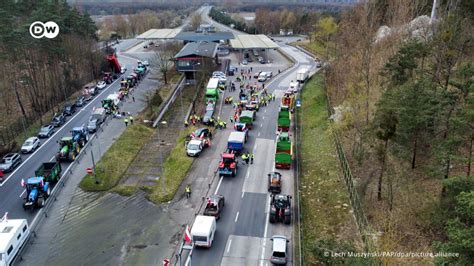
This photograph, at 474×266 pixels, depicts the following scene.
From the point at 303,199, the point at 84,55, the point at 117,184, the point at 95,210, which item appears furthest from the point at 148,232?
the point at 84,55

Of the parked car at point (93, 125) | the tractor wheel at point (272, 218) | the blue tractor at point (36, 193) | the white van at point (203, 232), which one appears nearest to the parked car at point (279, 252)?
the tractor wheel at point (272, 218)

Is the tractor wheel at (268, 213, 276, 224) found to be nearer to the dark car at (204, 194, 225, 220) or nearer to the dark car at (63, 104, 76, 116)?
the dark car at (204, 194, 225, 220)

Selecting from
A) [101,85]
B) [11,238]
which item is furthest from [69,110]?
[11,238]

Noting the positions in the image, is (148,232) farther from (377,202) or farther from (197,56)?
(197,56)

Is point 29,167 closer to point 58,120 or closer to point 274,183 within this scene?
point 58,120

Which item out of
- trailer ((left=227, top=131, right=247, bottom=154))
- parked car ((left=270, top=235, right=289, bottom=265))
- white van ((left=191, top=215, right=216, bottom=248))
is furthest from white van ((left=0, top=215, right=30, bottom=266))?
trailer ((left=227, top=131, right=247, bottom=154))

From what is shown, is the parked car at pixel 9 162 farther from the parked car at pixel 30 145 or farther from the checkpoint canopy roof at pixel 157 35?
the checkpoint canopy roof at pixel 157 35
